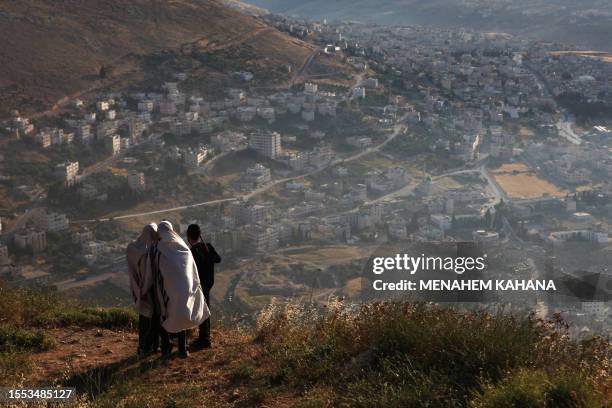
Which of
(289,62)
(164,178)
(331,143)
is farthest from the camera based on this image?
(289,62)

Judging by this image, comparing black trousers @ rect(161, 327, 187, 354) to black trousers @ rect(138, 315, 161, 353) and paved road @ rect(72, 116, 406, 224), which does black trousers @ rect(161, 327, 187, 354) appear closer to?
black trousers @ rect(138, 315, 161, 353)

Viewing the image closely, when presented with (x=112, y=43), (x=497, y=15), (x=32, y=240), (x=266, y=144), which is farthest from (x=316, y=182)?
(x=497, y=15)

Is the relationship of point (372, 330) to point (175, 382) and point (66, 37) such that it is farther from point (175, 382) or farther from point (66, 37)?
point (66, 37)

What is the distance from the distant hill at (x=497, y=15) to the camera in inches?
2114

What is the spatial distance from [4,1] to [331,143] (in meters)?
15.5

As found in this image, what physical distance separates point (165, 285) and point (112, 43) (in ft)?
87.4

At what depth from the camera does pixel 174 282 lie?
357 cm

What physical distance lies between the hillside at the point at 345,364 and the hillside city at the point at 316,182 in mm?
1821

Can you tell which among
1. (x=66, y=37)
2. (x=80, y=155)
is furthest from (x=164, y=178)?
(x=66, y=37)

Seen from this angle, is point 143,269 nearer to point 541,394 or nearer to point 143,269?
point 143,269

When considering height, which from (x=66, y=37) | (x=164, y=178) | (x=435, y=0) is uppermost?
(x=435, y=0)

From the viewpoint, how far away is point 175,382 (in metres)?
3.51

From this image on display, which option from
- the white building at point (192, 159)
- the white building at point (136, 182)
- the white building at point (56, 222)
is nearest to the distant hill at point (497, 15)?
the white building at point (192, 159)

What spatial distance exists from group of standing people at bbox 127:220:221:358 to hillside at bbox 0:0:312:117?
19060mm
